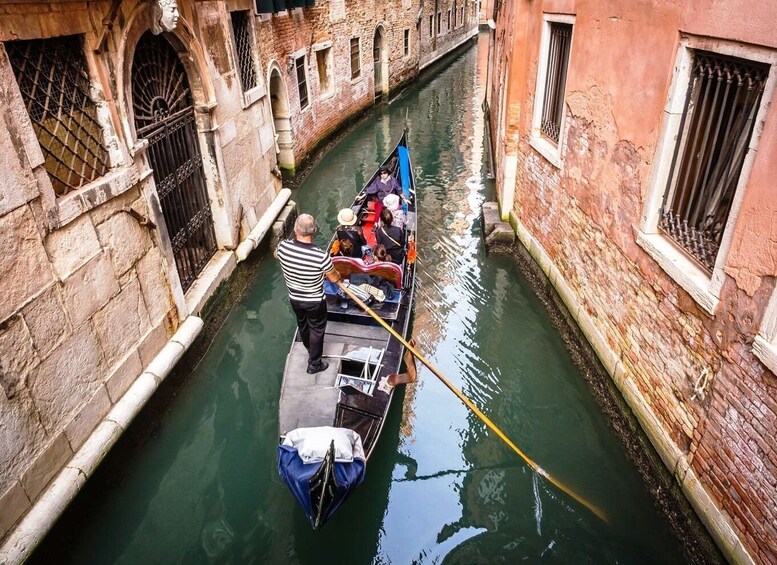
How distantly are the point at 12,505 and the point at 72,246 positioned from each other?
52.8 inches

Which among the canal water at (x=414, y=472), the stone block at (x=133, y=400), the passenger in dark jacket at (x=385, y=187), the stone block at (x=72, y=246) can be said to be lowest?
the canal water at (x=414, y=472)

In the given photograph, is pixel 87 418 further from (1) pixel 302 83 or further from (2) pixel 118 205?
(1) pixel 302 83

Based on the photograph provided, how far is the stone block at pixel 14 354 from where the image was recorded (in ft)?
8.22

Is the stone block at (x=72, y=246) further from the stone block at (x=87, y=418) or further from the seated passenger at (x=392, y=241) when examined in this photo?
the seated passenger at (x=392, y=241)

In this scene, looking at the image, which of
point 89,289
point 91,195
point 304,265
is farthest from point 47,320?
point 304,265

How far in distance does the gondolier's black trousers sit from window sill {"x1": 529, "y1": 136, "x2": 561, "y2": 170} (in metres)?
2.56

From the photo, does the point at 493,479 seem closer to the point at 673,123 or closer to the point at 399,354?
the point at 399,354

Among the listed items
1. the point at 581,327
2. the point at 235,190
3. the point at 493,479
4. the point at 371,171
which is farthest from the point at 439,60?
the point at 493,479

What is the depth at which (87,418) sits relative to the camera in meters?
3.11

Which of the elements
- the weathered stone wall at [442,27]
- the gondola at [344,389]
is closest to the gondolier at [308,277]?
the gondola at [344,389]

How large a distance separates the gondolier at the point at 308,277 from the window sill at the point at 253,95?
314cm

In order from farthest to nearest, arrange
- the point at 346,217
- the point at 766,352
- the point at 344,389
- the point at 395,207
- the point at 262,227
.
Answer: the point at 262,227 < the point at 395,207 < the point at 346,217 < the point at 344,389 < the point at 766,352

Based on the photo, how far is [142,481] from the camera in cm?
340

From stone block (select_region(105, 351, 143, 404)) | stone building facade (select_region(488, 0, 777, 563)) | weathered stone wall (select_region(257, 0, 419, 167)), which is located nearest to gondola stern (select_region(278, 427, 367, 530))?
stone block (select_region(105, 351, 143, 404))
